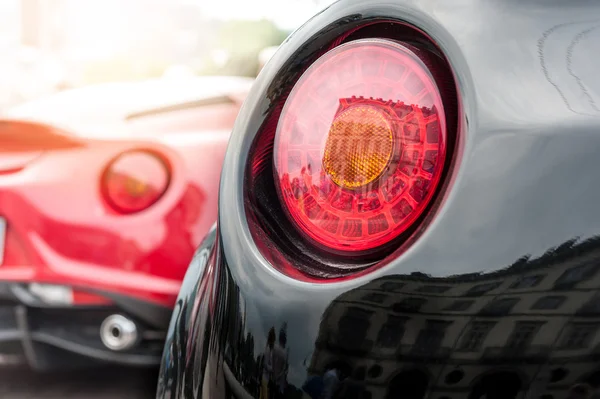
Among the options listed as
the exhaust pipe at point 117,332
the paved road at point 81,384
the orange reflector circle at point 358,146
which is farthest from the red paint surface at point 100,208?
the orange reflector circle at point 358,146

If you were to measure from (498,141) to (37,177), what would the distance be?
1878mm

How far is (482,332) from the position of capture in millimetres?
925

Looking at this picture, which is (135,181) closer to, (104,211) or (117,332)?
(104,211)

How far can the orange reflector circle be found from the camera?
1.04 metres

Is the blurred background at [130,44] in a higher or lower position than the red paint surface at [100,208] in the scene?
higher

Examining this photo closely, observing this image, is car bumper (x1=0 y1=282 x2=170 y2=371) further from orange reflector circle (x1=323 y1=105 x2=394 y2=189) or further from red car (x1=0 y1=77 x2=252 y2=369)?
orange reflector circle (x1=323 y1=105 x2=394 y2=189)

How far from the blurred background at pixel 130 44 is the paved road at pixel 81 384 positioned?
116 centimetres

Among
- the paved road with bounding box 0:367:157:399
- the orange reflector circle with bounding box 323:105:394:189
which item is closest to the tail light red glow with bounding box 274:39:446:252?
the orange reflector circle with bounding box 323:105:394:189

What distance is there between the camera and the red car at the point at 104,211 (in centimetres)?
244

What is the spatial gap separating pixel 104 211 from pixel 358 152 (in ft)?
5.21

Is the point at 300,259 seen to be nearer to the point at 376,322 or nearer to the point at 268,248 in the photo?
the point at 268,248

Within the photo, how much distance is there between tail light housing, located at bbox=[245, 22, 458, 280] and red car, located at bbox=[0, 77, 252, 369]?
1354mm

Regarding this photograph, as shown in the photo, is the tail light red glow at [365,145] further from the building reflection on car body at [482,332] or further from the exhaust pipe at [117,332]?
the exhaust pipe at [117,332]

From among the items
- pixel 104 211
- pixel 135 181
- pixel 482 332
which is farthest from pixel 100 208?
pixel 482 332
